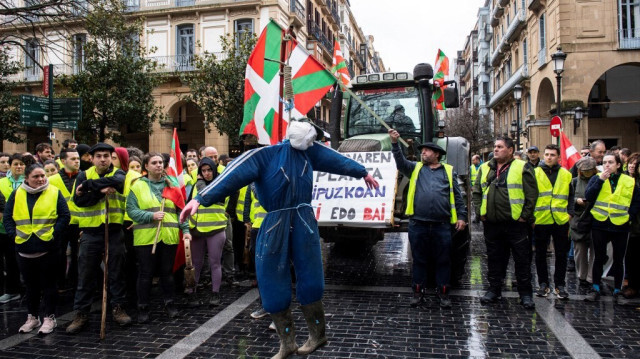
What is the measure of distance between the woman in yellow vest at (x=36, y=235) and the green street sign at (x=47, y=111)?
22.3 ft

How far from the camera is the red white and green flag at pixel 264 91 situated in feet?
16.0

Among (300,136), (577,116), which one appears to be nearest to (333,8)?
(577,116)

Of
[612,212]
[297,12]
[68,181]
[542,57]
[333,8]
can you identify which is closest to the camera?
[612,212]

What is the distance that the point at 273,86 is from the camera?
4.98 metres

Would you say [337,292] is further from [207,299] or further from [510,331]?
[510,331]

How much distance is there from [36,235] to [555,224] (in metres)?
6.31

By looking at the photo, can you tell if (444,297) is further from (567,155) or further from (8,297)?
(8,297)

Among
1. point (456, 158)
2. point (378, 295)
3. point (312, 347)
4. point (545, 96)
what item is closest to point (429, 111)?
point (456, 158)

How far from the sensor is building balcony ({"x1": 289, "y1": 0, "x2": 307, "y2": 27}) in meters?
26.6

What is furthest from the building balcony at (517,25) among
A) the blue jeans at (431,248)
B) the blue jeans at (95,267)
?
the blue jeans at (95,267)

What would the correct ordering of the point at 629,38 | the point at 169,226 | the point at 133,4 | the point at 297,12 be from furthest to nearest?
the point at 297,12
the point at 133,4
the point at 629,38
the point at 169,226

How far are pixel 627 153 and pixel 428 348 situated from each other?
532 centimetres

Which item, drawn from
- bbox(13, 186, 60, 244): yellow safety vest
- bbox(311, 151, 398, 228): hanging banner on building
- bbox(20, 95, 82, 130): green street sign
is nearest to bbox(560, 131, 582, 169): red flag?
bbox(311, 151, 398, 228): hanging banner on building

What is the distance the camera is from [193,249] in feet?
21.1
